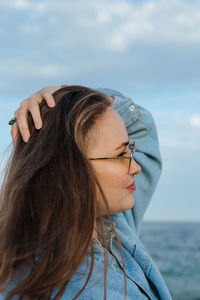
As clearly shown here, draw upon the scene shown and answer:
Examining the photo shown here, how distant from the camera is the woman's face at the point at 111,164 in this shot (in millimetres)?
1959

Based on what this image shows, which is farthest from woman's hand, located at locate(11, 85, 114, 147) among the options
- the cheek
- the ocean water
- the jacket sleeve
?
the ocean water

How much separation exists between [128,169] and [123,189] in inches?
3.7

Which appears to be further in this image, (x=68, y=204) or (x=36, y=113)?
(x=36, y=113)

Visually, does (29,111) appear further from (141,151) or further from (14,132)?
(141,151)

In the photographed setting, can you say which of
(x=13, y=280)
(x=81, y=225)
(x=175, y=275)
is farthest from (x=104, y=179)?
(x=175, y=275)

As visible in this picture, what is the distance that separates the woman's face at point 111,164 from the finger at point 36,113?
230 mm

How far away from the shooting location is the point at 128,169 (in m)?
2.04

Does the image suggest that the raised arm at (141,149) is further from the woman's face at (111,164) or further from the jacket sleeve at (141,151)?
the woman's face at (111,164)

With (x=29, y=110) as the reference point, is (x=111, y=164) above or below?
below

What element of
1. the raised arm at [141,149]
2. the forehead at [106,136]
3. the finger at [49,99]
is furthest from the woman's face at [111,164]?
the raised arm at [141,149]

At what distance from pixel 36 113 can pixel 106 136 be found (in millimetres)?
325

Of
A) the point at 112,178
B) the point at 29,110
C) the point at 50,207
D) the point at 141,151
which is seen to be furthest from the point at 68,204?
the point at 141,151

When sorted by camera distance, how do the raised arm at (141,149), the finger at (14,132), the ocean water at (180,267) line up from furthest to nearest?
the ocean water at (180,267), the raised arm at (141,149), the finger at (14,132)

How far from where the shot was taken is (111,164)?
1978 millimetres
